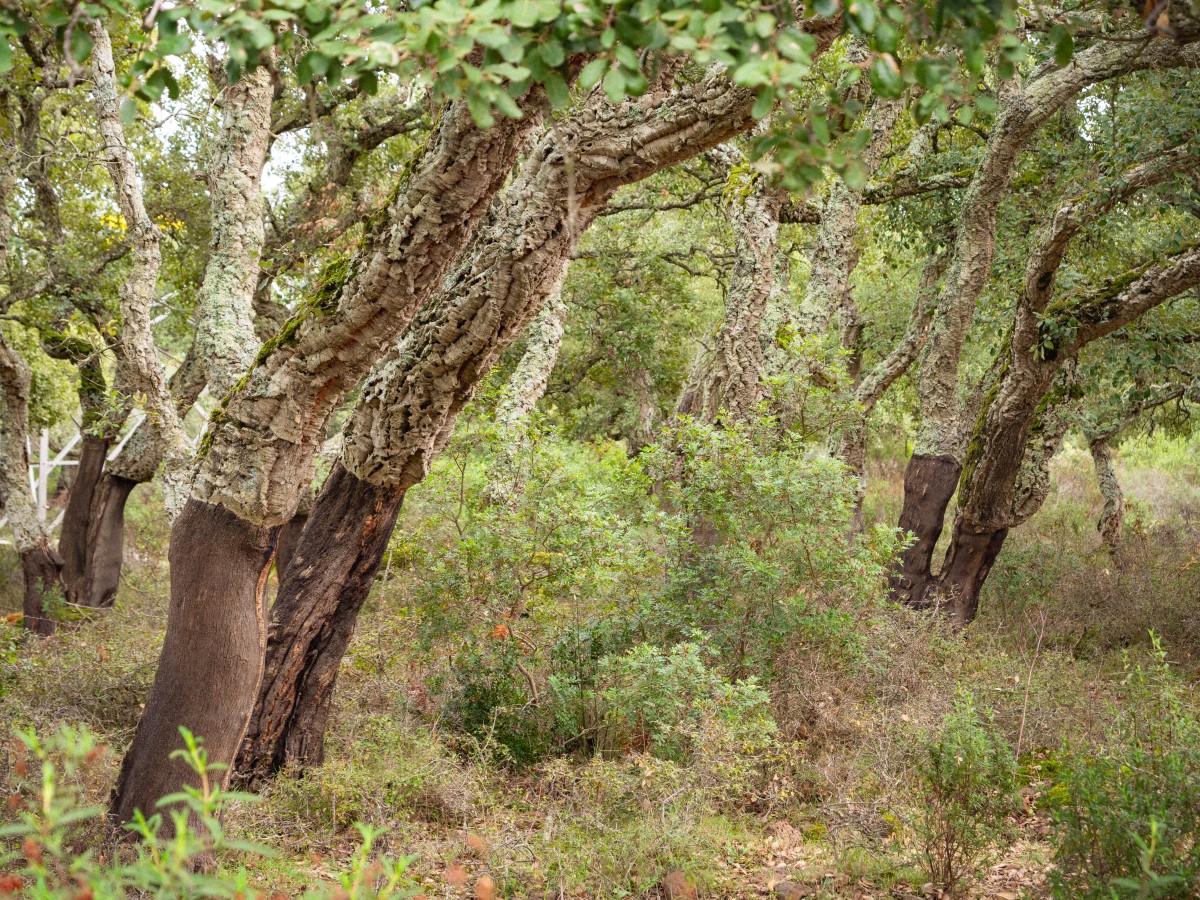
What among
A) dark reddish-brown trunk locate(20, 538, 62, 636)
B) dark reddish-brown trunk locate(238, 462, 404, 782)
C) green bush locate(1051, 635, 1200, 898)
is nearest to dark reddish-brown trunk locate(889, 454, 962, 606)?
green bush locate(1051, 635, 1200, 898)

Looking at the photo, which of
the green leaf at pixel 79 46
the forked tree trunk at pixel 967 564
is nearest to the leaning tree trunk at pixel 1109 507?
the forked tree trunk at pixel 967 564

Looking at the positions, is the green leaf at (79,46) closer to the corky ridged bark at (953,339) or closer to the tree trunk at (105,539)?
the corky ridged bark at (953,339)

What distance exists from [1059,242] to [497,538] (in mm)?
5453

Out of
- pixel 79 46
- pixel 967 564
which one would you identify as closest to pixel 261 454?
pixel 79 46

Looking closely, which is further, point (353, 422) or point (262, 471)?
point (353, 422)

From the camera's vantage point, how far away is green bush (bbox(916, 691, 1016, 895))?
4441 mm

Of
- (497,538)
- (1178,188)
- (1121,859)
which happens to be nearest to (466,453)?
(497,538)

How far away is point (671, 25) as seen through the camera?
228cm

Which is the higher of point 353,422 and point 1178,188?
point 1178,188

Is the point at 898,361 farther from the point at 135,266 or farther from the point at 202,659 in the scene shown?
the point at 202,659

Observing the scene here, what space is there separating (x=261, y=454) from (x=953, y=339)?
808 centimetres

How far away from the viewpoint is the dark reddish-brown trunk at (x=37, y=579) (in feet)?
35.3

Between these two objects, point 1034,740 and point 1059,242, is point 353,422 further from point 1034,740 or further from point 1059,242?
point 1059,242

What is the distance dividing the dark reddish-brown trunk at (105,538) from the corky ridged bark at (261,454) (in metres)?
7.94
